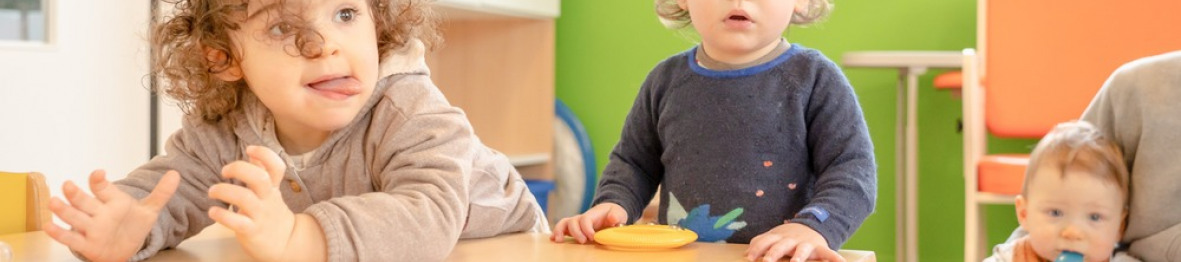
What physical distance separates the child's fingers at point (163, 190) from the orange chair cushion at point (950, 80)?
6.71ft

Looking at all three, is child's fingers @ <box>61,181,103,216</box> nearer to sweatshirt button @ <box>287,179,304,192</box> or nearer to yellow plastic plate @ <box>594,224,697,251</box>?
sweatshirt button @ <box>287,179,304,192</box>

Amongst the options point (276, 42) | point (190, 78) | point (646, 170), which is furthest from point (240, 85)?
point (646, 170)

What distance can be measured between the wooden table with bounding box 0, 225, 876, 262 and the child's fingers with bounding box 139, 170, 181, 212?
0.22 ft

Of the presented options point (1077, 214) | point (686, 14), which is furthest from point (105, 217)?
point (1077, 214)

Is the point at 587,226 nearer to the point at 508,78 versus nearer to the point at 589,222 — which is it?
the point at 589,222

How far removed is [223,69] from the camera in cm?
97

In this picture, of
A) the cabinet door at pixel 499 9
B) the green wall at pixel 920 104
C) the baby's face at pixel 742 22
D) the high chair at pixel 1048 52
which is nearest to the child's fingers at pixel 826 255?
the baby's face at pixel 742 22

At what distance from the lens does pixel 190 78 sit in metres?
1.04

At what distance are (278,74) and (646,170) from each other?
18.4 inches

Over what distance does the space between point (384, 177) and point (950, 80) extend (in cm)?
197

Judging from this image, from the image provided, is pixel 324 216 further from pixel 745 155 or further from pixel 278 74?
pixel 745 155

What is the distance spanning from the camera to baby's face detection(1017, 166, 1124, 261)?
43.3 inches

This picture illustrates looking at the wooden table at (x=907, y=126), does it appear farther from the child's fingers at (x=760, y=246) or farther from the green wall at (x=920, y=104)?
the child's fingers at (x=760, y=246)

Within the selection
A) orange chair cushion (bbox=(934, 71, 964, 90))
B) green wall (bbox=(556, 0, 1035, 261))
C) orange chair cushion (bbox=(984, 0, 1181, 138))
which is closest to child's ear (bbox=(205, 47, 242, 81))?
orange chair cushion (bbox=(984, 0, 1181, 138))
